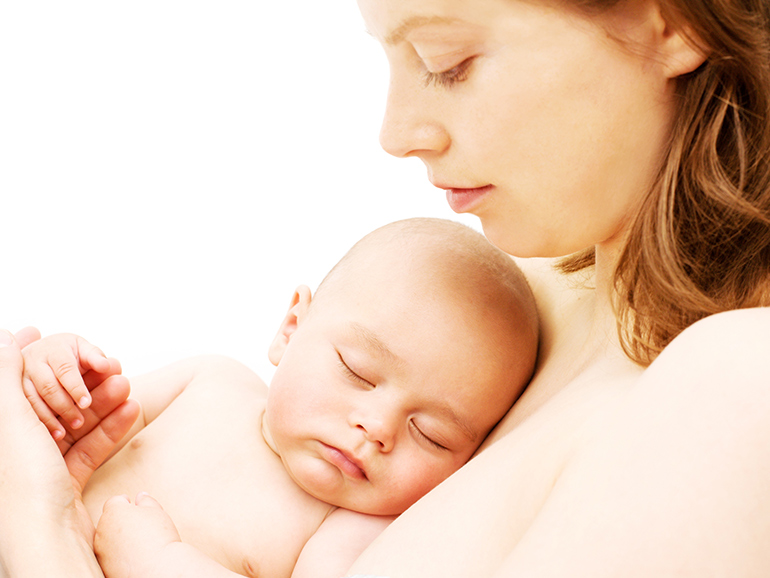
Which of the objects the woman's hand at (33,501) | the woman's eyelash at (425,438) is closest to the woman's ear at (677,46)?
the woman's eyelash at (425,438)

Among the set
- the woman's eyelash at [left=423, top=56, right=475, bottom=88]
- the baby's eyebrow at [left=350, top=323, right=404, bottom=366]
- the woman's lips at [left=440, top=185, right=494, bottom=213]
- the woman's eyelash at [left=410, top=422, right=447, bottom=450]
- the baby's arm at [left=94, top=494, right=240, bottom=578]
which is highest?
the woman's eyelash at [left=423, top=56, right=475, bottom=88]

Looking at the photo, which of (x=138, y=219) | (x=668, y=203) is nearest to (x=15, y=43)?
(x=138, y=219)

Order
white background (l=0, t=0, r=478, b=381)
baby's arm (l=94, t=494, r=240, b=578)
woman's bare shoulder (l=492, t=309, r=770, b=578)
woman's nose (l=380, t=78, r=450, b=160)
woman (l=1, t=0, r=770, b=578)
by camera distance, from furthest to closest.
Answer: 1. white background (l=0, t=0, r=478, b=381)
2. baby's arm (l=94, t=494, r=240, b=578)
3. woman's nose (l=380, t=78, r=450, b=160)
4. woman (l=1, t=0, r=770, b=578)
5. woman's bare shoulder (l=492, t=309, r=770, b=578)

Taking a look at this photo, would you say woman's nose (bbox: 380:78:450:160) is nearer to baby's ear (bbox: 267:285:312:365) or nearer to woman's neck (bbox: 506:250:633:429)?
woman's neck (bbox: 506:250:633:429)

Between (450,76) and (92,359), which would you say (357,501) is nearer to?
(92,359)

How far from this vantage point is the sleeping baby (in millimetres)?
1322

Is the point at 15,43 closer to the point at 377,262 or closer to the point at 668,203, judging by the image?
the point at 377,262

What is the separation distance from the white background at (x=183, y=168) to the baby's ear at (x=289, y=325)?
0.55 meters

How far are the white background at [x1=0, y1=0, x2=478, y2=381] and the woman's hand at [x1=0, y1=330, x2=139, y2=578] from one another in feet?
2.49

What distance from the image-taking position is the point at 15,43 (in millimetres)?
2359

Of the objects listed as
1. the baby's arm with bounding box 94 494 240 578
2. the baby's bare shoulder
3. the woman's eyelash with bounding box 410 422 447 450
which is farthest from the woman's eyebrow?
the baby's bare shoulder

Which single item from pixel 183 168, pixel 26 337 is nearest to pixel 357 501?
pixel 26 337

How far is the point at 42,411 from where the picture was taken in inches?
51.5

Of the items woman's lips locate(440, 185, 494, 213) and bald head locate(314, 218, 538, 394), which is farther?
bald head locate(314, 218, 538, 394)
